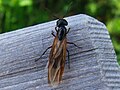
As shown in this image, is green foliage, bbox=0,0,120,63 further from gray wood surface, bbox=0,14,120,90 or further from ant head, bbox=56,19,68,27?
gray wood surface, bbox=0,14,120,90

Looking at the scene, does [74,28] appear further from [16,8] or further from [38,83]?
[16,8]

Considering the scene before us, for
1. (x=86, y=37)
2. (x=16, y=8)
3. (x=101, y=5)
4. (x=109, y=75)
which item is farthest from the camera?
(x=101, y=5)

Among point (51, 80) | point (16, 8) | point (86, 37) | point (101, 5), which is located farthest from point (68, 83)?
point (101, 5)

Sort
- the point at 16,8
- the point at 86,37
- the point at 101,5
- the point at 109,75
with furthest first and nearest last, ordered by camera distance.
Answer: the point at 101,5, the point at 16,8, the point at 86,37, the point at 109,75

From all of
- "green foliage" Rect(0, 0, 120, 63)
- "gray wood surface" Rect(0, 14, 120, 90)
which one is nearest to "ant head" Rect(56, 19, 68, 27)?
"gray wood surface" Rect(0, 14, 120, 90)

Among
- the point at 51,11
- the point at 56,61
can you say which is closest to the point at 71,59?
the point at 56,61

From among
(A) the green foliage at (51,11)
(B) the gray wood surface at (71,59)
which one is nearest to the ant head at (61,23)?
(B) the gray wood surface at (71,59)
